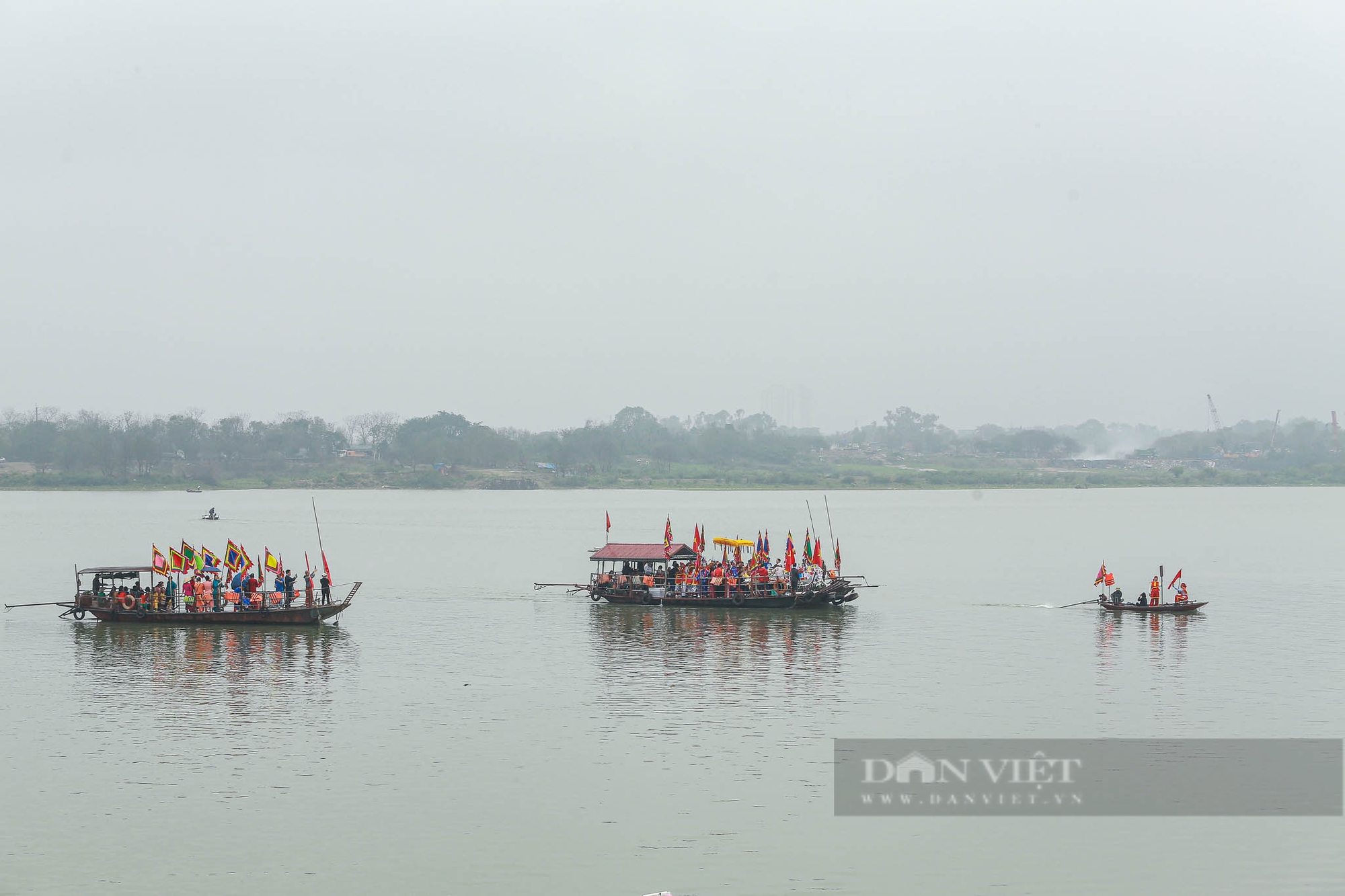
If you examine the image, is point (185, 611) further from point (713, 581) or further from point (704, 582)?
point (713, 581)

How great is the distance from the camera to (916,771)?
3253 centimetres

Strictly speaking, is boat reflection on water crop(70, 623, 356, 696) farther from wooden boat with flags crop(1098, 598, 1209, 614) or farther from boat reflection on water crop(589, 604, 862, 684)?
wooden boat with flags crop(1098, 598, 1209, 614)

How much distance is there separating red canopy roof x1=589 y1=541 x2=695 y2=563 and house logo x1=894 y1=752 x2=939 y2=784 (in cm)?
3335

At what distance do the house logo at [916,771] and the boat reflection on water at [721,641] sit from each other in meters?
11.4

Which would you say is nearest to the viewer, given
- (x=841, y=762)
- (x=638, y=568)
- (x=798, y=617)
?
(x=841, y=762)

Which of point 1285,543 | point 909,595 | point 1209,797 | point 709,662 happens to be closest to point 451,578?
point 909,595

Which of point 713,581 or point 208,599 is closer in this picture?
point 208,599

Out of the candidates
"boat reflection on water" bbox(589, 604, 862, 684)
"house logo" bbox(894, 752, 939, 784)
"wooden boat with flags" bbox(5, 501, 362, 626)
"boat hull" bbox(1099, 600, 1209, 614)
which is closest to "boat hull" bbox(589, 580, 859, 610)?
"boat reflection on water" bbox(589, 604, 862, 684)

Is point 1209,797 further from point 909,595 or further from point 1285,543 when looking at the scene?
point 1285,543

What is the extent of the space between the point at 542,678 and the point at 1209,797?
76.9 ft

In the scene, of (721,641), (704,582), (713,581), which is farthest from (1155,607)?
(721,641)

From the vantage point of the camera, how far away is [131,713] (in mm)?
38594

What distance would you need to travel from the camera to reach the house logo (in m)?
31.6

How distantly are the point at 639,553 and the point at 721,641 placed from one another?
14.1 m
